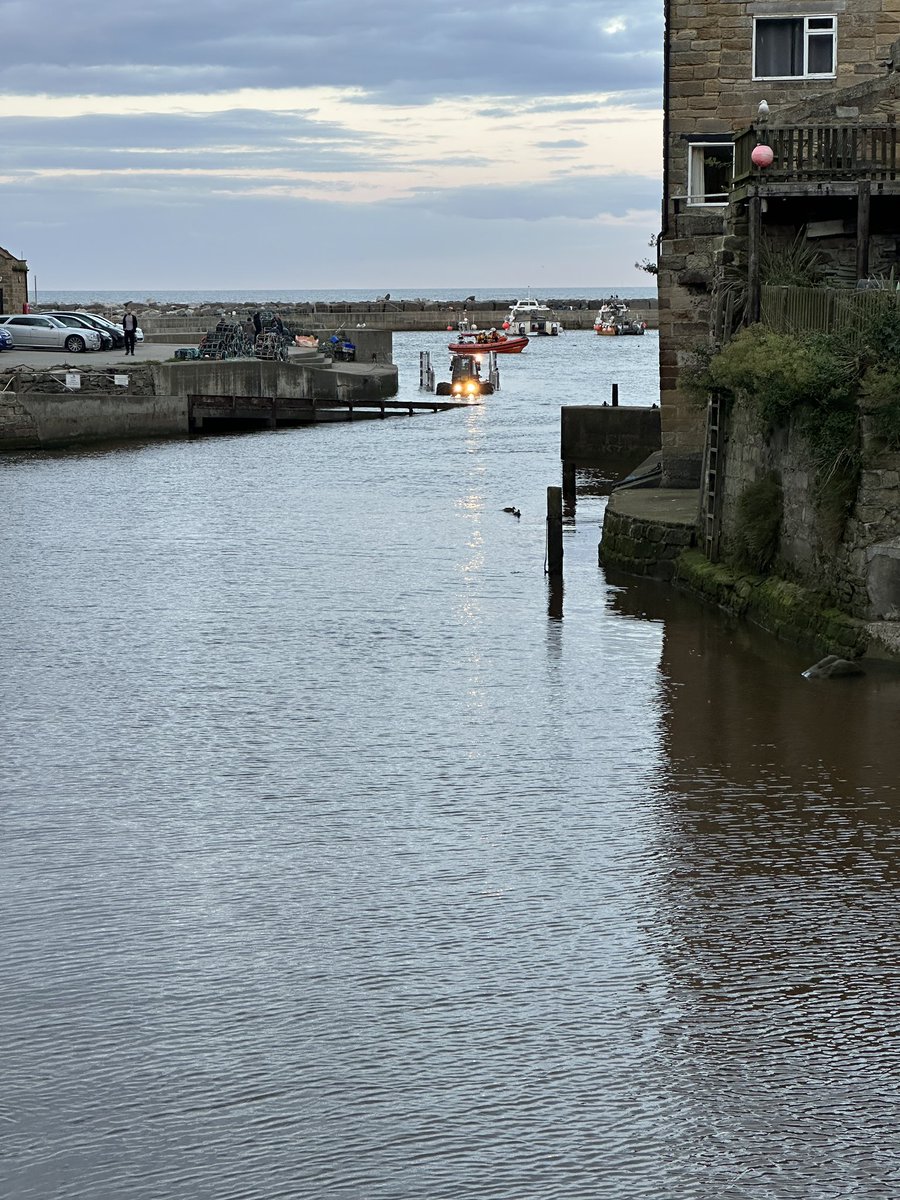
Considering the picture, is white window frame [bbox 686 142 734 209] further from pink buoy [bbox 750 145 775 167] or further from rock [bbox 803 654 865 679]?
rock [bbox 803 654 865 679]

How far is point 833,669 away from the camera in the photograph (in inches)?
766

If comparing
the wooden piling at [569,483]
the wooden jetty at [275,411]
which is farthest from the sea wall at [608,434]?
the wooden jetty at [275,411]

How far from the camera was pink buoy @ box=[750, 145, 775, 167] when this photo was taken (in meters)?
23.7

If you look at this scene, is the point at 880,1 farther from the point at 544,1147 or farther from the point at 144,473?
the point at 544,1147

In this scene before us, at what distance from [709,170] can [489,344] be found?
97856 millimetres

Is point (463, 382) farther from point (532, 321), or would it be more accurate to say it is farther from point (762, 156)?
point (532, 321)

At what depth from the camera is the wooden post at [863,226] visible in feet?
76.5

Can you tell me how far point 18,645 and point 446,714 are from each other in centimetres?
700

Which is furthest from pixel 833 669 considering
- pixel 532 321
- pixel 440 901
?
pixel 532 321

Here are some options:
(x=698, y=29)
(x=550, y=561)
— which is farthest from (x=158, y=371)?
(x=550, y=561)

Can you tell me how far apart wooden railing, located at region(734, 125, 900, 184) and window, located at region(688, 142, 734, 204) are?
15.8 ft

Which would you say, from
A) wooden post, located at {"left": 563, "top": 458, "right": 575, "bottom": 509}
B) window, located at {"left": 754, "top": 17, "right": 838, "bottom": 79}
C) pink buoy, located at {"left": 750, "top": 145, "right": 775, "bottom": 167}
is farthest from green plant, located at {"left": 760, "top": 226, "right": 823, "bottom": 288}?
wooden post, located at {"left": 563, "top": 458, "right": 575, "bottom": 509}

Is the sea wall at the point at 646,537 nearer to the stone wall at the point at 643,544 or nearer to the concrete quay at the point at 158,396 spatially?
the stone wall at the point at 643,544

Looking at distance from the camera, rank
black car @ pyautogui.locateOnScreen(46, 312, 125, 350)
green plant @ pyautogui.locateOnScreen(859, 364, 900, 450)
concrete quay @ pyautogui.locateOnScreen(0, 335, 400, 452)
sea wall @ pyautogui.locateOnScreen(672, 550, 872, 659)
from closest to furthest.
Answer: green plant @ pyautogui.locateOnScreen(859, 364, 900, 450)
sea wall @ pyautogui.locateOnScreen(672, 550, 872, 659)
concrete quay @ pyautogui.locateOnScreen(0, 335, 400, 452)
black car @ pyautogui.locateOnScreen(46, 312, 125, 350)
